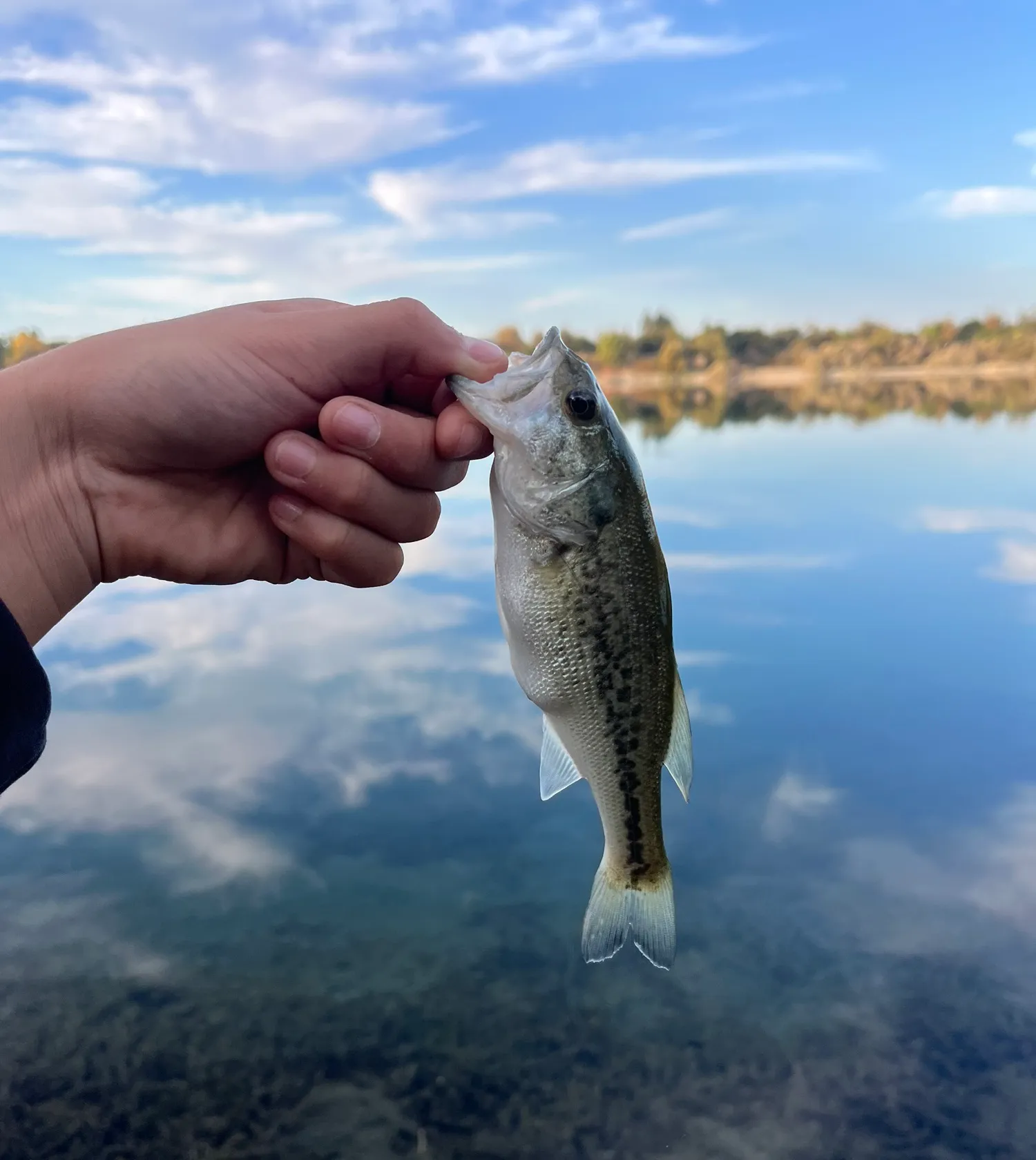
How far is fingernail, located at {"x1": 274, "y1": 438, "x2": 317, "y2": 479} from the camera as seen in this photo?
114 inches

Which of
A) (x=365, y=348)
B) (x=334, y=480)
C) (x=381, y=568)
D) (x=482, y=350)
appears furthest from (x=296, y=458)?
(x=482, y=350)

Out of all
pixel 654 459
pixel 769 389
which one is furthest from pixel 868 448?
pixel 769 389

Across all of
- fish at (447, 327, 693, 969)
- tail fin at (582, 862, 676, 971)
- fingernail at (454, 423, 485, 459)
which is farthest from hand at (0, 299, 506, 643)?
tail fin at (582, 862, 676, 971)

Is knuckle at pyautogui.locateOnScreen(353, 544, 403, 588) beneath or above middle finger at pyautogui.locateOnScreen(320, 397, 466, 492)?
beneath

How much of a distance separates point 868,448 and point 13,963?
39.9 metres

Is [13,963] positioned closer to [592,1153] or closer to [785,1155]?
[592,1153]

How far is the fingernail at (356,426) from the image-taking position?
2.81 metres

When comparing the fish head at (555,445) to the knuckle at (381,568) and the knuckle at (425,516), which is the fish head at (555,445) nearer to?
the knuckle at (425,516)

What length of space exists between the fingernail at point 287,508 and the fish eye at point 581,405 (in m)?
1.07

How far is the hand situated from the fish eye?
36 cm

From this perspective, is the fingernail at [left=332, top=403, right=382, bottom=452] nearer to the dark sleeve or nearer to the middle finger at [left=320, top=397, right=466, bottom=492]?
the middle finger at [left=320, top=397, right=466, bottom=492]

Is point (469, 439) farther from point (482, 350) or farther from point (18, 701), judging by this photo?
point (18, 701)

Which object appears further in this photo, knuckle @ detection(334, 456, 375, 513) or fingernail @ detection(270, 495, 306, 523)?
fingernail @ detection(270, 495, 306, 523)

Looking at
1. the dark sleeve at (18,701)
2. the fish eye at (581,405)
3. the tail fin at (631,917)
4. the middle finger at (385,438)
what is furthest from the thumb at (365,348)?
the tail fin at (631,917)
